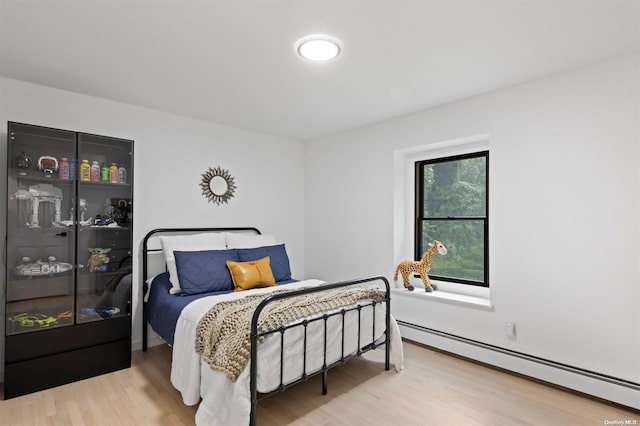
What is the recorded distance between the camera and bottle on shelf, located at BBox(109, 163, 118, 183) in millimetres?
3053

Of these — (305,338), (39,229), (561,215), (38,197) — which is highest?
(38,197)

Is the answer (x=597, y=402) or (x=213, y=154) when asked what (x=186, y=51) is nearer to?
(x=213, y=154)

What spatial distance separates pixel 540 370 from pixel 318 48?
116 inches

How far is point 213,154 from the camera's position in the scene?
399 cm

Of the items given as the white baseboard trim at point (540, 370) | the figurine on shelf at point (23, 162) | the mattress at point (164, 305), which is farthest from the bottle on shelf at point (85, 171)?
the white baseboard trim at point (540, 370)

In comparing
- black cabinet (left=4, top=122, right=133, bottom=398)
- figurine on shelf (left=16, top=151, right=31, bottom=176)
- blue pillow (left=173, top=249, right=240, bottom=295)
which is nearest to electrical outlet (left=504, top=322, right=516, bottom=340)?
blue pillow (left=173, top=249, right=240, bottom=295)

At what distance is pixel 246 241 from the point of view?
12.4 feet

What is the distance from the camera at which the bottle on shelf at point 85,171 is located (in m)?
2.87

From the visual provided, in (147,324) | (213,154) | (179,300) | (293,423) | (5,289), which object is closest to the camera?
(293,423)

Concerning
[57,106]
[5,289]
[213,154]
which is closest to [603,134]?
[213,154]

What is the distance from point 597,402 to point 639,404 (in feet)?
0.74

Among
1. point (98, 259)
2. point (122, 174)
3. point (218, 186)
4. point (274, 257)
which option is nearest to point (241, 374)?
point (274, 257)

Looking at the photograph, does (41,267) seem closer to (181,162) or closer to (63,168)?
(63,168)

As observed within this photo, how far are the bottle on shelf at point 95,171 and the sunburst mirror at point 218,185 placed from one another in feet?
3.52
